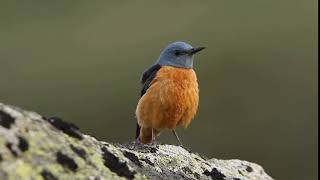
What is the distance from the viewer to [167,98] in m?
14.0

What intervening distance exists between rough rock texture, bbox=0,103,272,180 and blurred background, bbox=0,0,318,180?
72.1 ft

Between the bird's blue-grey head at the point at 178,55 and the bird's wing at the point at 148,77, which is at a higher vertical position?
the bird's blue-grey head at the point at 178,55

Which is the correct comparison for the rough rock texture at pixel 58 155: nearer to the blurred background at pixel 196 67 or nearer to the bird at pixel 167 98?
the bird at pixel 167 98

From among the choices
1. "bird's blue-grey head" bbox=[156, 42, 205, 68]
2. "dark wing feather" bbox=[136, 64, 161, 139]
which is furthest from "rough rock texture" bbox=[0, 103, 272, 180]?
"bird's blue-grey head" bbox=[156, 42, 205, 68]

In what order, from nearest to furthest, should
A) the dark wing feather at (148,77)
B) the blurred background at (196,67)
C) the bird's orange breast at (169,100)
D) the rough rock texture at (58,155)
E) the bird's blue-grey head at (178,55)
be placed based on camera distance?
the rough rock texture at (58,155), the bird's orange breast at (169,100), the dark wing feather at (148,77), the bird's blue-grey head at (178,55), the blurred background at (196,67)

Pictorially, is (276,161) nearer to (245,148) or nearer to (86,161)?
(245,148)

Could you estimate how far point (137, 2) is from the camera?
3083 inches

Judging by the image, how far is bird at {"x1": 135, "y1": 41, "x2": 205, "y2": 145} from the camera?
45.9 ft

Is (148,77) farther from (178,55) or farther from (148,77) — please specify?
(178,55)

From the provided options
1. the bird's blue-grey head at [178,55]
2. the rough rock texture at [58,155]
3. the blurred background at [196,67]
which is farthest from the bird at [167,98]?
the blurred background at [196,67]

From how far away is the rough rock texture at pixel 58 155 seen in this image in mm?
7227

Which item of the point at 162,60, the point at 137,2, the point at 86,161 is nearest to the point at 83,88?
the point at 137,2

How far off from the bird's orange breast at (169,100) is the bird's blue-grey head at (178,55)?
0.37m

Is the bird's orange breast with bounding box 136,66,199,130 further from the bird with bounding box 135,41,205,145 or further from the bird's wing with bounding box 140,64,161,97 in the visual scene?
the bird's wing with bounding box 140,64,161,97
